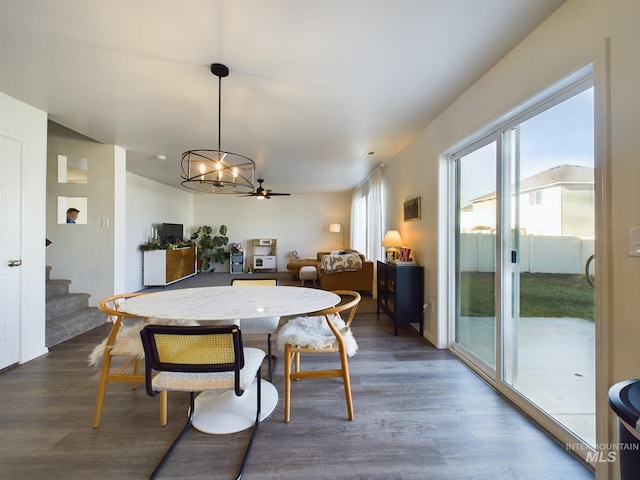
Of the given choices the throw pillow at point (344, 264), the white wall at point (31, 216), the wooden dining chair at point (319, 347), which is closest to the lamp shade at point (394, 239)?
the throw pillow at point (344, 264)

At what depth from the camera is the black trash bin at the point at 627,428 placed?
0.70m

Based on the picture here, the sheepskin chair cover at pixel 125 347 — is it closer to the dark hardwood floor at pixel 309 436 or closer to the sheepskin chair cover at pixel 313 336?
the dark hardwood floor at pixel 309 436

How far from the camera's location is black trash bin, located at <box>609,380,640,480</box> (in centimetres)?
70

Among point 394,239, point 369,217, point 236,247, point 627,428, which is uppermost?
point 369,217

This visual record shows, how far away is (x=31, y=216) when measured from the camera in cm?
244

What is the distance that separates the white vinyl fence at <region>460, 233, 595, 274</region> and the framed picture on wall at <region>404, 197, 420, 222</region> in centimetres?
90

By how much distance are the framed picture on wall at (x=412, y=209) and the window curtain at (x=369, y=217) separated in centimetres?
113

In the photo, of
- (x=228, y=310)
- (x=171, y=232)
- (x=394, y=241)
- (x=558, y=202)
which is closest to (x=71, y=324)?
(x=228, y=310)

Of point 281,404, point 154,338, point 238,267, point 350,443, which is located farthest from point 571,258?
point 238,267

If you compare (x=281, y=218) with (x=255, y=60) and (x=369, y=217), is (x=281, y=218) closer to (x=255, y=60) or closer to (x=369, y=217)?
(x=369, y=217)

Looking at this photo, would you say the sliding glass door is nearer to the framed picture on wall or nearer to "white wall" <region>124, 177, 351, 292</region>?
the framed picture on wall

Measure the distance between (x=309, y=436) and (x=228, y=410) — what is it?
57 cm

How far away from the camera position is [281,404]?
180 cm

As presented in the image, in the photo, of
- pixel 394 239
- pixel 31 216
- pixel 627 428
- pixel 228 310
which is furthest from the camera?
pixel 394 239
